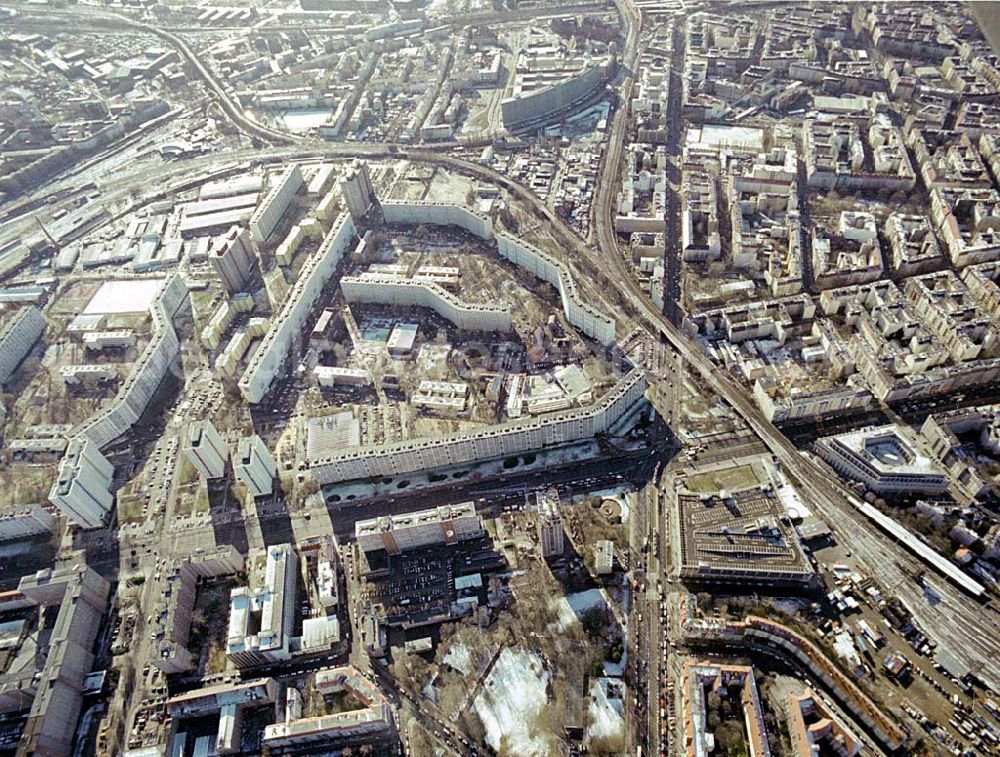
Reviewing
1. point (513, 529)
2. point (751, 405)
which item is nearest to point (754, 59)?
point (751, 405)

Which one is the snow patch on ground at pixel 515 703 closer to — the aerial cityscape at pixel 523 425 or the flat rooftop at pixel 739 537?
the aerial cityscape at pixel 523 425

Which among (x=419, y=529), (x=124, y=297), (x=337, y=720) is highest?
(x=124, y=297)

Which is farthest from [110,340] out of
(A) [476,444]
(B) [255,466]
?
(A) [476,444]

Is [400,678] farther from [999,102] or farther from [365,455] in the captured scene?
[999,102]

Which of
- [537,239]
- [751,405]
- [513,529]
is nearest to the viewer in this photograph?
[513,529]

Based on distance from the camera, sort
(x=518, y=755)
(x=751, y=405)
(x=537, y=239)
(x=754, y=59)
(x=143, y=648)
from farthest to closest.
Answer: (x=754, y=59), (x=537, y=239), (x=751, y=405), (x=143, y=648), (x=518, y=755)

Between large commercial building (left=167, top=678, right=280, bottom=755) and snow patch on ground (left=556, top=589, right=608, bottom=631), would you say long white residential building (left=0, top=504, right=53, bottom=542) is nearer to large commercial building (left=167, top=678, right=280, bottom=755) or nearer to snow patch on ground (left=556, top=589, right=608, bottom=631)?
large commercial building (left=167, top=678, right=280, bottom=755)

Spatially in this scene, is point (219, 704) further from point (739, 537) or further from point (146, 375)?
point (739, 537)
